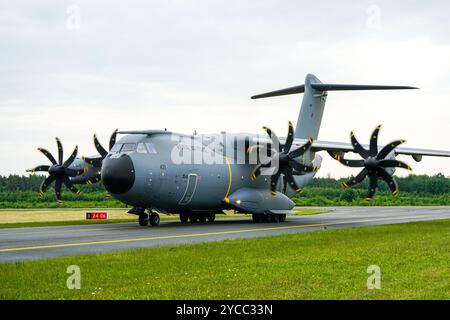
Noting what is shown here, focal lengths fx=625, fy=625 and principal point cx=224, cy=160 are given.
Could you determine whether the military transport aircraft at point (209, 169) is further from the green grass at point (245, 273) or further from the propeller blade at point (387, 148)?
the green grass at point (245, 273)

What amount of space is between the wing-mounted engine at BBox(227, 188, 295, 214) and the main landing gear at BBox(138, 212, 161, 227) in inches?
168

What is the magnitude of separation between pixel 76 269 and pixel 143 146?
14838 millimetres

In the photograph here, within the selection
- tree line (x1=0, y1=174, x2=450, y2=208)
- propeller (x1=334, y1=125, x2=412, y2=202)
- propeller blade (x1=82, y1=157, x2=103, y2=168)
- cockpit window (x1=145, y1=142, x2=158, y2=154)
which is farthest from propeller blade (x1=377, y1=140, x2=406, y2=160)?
tree line (x1=0, y1=174, x2=450, y2=208)

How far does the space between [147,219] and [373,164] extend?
10905mm

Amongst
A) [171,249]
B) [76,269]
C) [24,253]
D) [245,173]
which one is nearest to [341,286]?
[76,269]

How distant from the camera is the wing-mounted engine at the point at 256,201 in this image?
32.5 meters

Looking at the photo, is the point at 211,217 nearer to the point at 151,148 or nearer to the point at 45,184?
the point at 151,148

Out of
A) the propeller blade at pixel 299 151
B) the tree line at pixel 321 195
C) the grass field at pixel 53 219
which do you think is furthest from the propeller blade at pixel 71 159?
the tree line at pixel 321 195

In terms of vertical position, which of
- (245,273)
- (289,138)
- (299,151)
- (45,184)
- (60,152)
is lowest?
(245,273)

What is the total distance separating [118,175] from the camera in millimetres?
26141

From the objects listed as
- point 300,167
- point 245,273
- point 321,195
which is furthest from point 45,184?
point 321,195
